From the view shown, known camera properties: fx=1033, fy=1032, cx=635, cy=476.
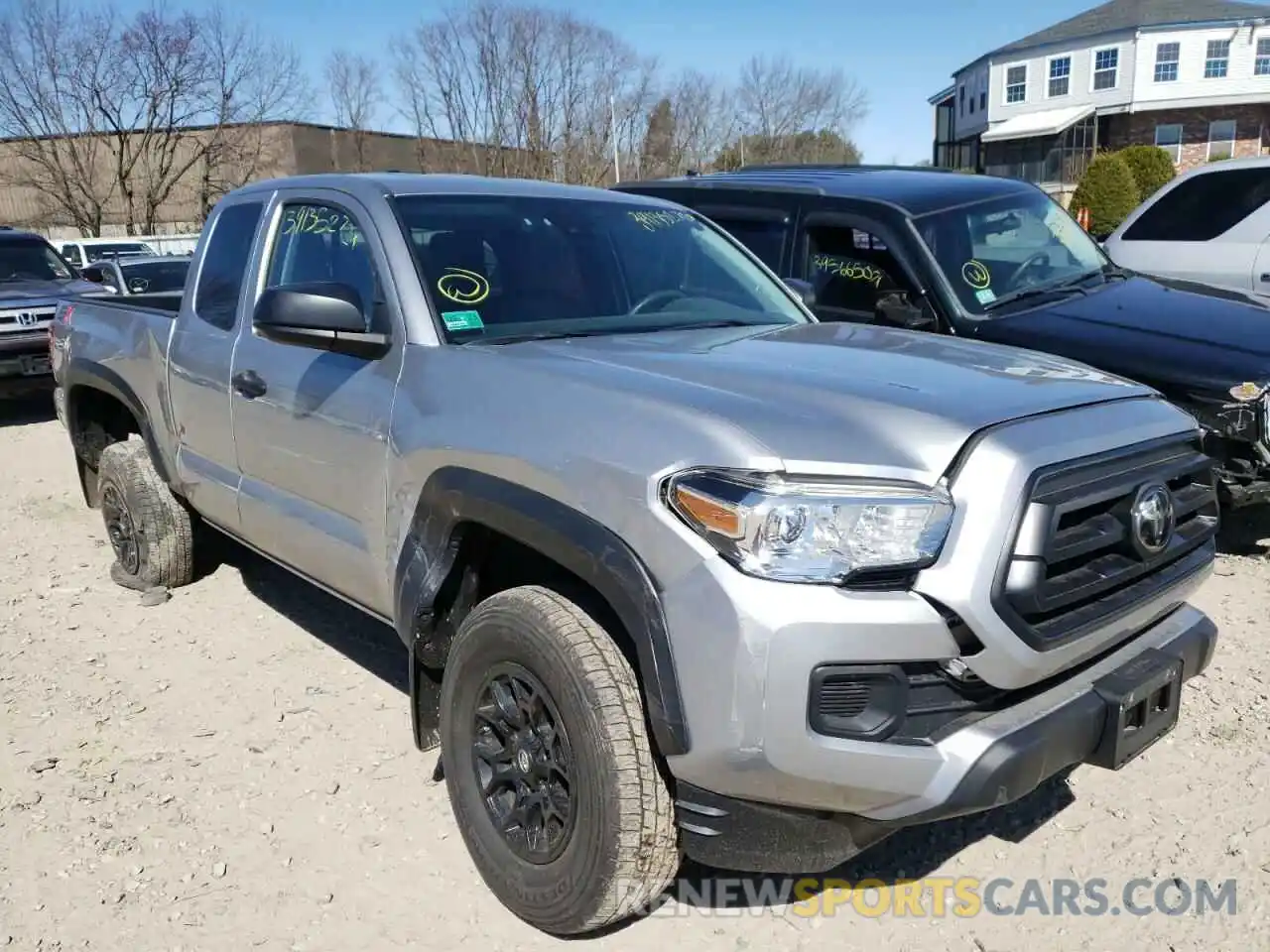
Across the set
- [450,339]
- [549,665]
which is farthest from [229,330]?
[549,665]

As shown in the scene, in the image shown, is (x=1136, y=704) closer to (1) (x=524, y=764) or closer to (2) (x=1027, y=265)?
(1) (x=524, y=764)

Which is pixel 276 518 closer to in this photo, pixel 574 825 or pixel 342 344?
pixel 342 344

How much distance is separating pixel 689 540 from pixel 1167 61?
49.5m

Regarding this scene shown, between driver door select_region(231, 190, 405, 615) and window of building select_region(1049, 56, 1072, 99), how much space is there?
4967cm

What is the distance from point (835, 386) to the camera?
2.47m

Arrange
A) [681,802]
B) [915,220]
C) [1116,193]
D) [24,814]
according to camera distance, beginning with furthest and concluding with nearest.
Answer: [1116,193] < [915,220] < [24,814] < [681,802]

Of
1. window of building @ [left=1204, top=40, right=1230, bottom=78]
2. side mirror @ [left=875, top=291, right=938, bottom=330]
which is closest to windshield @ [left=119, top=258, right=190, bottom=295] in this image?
side mirror @ [left=875, top=291, right=938, bottom=330]

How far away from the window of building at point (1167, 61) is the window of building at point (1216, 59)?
1.15 m

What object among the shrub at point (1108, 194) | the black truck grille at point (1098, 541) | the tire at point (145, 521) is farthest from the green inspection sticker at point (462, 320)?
the shrub at point (1108, 194)

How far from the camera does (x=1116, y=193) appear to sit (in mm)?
27156

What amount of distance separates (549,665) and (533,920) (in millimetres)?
734

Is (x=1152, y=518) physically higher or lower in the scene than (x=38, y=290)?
lower

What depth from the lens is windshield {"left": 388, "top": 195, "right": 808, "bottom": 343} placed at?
313 cm

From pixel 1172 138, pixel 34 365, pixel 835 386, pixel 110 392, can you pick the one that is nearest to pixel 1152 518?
pixel 835 386
